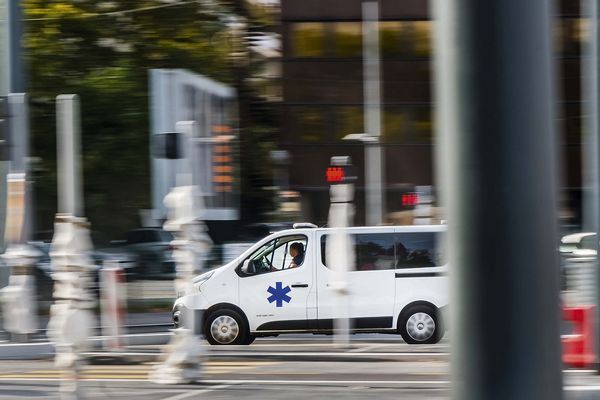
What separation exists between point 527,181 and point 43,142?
72.1 ft

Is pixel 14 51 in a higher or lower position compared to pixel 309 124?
higher

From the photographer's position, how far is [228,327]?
47.3ft

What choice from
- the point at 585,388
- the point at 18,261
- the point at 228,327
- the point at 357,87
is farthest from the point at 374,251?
the point at 357,87

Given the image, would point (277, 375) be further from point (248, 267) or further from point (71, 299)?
point (248, 267)

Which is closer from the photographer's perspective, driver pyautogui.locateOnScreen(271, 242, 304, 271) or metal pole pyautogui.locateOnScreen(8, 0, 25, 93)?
metal pole pyautogui.locateOnScreen(8, 0, 25, 93)

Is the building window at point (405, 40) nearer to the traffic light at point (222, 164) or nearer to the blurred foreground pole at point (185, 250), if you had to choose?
the traffic light at point (222, 164)

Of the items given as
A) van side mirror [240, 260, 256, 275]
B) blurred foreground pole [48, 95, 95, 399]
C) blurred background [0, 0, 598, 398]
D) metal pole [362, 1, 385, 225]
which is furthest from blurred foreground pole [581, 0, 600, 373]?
metal pole [362, 1, 385, 225]

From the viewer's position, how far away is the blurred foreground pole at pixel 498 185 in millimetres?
1904

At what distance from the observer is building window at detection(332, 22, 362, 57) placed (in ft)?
132

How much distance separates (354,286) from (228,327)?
1613 mm

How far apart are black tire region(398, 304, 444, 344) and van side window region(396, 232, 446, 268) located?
0.52 m

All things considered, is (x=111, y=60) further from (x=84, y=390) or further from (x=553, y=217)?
(x=553, y=217)

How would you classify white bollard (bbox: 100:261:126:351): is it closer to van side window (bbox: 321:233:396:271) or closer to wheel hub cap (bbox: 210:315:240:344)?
wheel hub cap (bbox: 210:315:240:344)

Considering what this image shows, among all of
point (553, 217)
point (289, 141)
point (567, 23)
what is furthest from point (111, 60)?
point (553, 217)
